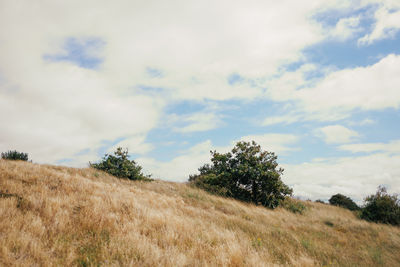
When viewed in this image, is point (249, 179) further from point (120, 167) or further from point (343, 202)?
point (343, 202)

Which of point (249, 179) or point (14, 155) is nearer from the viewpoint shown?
point (14, 155)

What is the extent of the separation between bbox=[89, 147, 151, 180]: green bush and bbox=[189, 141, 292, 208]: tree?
6690mm

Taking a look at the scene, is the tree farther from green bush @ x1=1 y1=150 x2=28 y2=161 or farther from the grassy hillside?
green bush @ x1=1 y1=150 x2=28 y2=161

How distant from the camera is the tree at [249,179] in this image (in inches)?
813

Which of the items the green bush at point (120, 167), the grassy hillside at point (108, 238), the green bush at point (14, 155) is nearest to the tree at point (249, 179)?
the green bush at point (120, 167)

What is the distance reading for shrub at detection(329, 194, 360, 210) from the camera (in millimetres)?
31478

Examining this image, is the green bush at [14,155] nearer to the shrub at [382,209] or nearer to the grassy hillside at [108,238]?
the grassy hillside at [108,238]

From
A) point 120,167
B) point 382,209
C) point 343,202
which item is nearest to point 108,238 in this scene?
point 120,167

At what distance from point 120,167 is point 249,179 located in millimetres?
11754

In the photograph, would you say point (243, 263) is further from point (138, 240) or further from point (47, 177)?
point (47, 177)

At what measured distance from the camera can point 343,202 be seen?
107 ft

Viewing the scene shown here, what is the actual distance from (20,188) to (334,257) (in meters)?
10.8

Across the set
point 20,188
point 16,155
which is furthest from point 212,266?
point 16,155

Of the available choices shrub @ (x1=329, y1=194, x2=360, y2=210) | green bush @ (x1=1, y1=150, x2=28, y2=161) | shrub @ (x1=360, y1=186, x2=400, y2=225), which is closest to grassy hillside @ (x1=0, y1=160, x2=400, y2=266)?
green bush @ (x1=1, y1=150, x2=28, y2=161)
